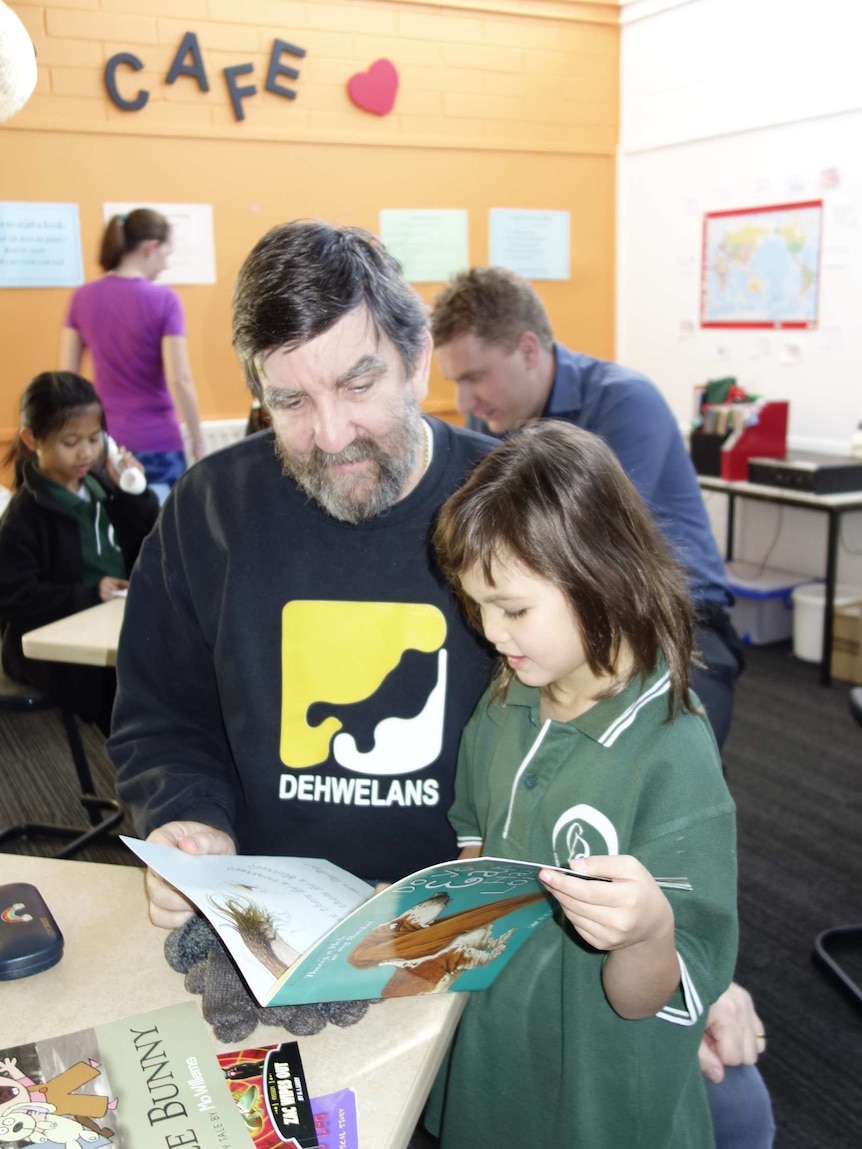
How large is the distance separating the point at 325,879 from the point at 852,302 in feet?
13.1

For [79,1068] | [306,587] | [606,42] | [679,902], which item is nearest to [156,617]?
[306,587]

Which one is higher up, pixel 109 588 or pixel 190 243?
pixel 190 243

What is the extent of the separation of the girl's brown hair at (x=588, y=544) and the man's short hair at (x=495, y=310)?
1334 mm

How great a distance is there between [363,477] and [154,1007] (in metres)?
0.63

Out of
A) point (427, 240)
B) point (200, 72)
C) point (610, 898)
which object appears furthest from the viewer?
point (427, 240)

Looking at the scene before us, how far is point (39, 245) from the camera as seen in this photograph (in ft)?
14.0

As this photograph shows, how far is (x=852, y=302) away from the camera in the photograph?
424 cm

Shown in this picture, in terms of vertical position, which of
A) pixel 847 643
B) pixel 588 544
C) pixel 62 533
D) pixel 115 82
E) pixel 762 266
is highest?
pixel 115 82

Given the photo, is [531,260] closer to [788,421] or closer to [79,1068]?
[788,421]

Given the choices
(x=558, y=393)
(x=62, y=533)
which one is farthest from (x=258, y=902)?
(x=62, y=533)

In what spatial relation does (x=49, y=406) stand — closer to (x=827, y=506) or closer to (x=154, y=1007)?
(x=154, y=1007)

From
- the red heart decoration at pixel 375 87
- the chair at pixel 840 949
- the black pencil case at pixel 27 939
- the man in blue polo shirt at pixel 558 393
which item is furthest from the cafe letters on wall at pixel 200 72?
the black pencil case at pixel 27 939

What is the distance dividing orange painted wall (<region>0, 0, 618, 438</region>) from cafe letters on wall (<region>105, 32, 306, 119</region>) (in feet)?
0.12

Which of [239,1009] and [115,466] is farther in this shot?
[115,466]
